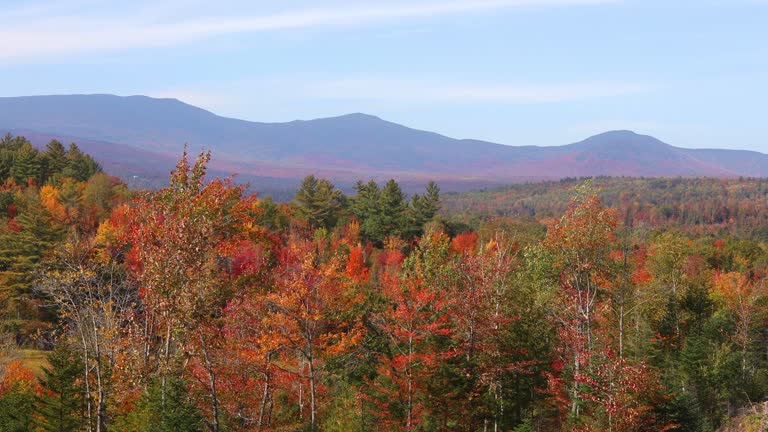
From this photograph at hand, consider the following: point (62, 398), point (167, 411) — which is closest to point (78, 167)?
point (62, 398)

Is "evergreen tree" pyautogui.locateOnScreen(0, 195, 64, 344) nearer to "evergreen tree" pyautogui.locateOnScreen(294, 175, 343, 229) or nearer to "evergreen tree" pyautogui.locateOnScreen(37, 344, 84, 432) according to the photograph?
"evergreen tree" pyautogui.locateOnScreen(37, 344, 84, 432)

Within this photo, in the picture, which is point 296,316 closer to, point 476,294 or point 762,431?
point 476,294

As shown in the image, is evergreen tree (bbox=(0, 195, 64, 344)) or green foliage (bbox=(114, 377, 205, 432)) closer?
green foliage (bbox=(114, 377, 205, 432))

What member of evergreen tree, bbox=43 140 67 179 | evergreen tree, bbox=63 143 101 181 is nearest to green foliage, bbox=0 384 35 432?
evergreen tree, bbox=43 140 67 179

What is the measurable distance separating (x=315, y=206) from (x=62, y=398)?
229 feet

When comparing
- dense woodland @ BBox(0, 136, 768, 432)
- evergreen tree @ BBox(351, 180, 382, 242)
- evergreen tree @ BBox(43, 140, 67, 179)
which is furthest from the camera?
evergreen tree @ BBox(43, 140, 67, 179)

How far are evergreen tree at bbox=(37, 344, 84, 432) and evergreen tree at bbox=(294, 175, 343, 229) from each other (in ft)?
215

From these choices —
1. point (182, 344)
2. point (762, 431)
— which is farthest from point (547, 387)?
point (182, 344)

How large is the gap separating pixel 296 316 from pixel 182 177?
9.61 meters

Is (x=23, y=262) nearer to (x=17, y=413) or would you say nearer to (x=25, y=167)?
(x=25, y=167)

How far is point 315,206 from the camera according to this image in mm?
97875

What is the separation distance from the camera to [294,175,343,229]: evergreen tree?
316ft

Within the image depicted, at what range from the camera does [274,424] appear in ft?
127

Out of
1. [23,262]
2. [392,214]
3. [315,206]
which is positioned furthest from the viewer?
[315,206]
